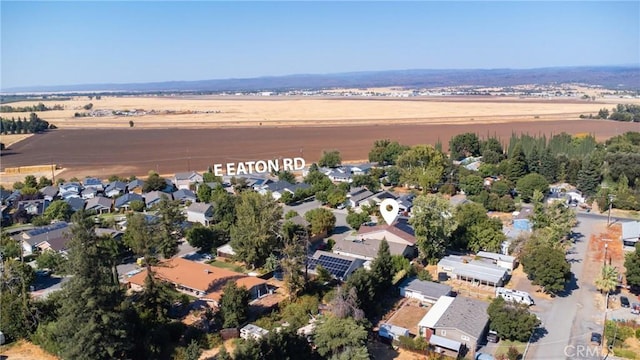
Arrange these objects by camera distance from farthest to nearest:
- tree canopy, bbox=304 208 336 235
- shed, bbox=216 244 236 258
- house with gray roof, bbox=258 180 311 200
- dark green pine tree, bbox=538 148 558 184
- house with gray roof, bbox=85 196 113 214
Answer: dark green pine tree, bbox=538 148 558 184 < house with gray roof, bbox=258 180 311 200 < house with gray roof, bbox=85 196 113 214 < tree canopy, bbox=304 208 336 235 < shed, bbox=216 244 236 258

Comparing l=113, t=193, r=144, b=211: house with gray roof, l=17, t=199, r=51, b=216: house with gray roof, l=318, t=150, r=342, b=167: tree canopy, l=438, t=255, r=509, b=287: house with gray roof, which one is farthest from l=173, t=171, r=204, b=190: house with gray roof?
l=438, t=255, r=509, b=287: house with gray roof

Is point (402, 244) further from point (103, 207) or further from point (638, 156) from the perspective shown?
point (638, 156)

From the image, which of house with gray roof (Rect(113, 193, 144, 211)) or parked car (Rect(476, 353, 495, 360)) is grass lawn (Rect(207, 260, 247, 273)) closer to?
parked car (Rect(476, 353, 495, 360))

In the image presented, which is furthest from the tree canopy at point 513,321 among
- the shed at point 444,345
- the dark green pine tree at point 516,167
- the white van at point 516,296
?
the dark green pine tree at point 516,167

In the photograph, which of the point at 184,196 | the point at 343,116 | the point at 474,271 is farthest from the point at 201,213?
the point at 343,116

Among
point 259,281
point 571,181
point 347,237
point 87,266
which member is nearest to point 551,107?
point 571,181

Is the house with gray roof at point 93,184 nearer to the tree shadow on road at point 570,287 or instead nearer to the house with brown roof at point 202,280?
the house with brown roof at point 202,280
